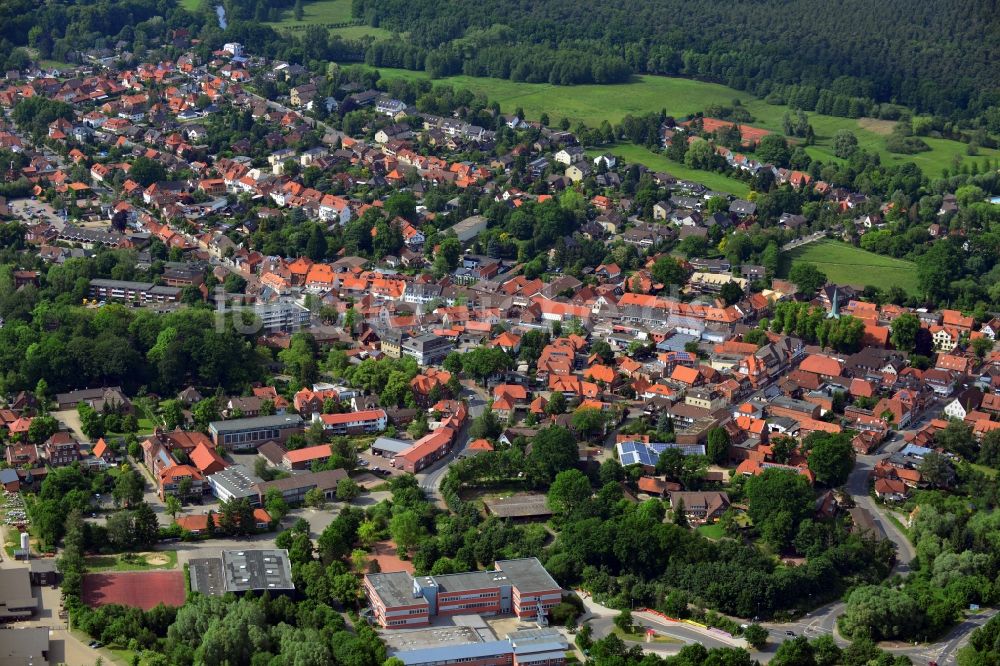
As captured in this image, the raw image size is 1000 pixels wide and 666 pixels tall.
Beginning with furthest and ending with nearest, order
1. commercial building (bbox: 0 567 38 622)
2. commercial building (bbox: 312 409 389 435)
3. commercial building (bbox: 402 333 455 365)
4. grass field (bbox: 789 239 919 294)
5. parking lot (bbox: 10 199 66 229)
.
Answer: parking lot (bbox: 10 199 66 229), grass field (bbox: 789 239 919 294), commercial building (bbox: 402 333 455 365), commercial building (bbox: 312 409 389 435), commercial building (bbox: 0 567 38 622)

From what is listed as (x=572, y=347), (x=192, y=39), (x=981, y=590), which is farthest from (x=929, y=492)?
(x=192, y=39)

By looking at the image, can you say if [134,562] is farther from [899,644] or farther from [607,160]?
[607,160]

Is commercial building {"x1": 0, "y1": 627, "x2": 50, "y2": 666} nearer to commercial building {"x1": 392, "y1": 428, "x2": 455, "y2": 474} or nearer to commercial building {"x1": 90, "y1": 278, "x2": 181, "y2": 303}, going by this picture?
commercial building {"x1": 392, "y1": 428, "x2": 455, "y2": 474}

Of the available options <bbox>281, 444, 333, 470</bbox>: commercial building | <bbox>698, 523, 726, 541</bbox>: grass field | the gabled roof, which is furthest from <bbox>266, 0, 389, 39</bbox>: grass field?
<bbox>698, 523, 726, 541</bbox>: grass field

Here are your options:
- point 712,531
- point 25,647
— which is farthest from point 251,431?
point 712,531

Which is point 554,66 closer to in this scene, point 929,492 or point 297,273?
point 297,273

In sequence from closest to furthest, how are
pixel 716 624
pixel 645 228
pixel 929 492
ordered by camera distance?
pixel 716 624, pixel 929 492, pixel 645 228
